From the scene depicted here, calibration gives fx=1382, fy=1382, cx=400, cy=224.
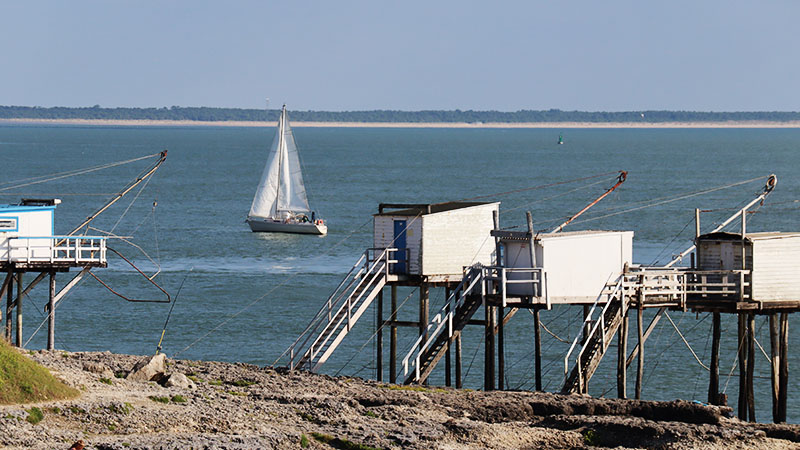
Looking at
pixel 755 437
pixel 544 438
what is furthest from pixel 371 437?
pixel 755 437

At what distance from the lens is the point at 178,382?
34.2 metres

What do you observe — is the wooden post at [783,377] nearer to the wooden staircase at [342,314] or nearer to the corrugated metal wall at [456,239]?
the corrugated metal wall at [456,239]

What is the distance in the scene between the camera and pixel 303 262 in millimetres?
87750

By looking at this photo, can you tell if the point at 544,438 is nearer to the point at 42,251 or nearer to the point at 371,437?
the point at 371,437

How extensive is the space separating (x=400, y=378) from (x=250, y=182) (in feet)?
402

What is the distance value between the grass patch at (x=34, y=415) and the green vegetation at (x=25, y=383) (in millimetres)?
770

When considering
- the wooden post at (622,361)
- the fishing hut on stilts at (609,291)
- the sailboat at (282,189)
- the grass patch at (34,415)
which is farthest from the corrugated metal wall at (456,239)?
the sailboat at (282,189)

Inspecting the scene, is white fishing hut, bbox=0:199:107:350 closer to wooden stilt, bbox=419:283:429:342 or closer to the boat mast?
wooden stilt, bbox=419:283:429:342

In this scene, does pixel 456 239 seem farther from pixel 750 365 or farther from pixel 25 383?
pixel 25 383

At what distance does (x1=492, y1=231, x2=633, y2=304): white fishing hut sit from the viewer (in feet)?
132

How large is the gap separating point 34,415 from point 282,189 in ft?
278

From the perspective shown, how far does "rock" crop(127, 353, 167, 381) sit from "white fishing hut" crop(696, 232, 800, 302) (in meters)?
16.7

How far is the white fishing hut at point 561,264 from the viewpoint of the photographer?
4019cm

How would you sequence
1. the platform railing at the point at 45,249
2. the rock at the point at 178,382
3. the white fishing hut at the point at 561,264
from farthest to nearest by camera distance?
1. the platform railing at the point at 45,249
2. the white fishing hut at the point at 561,264
3. the rock at the point at 178,382
